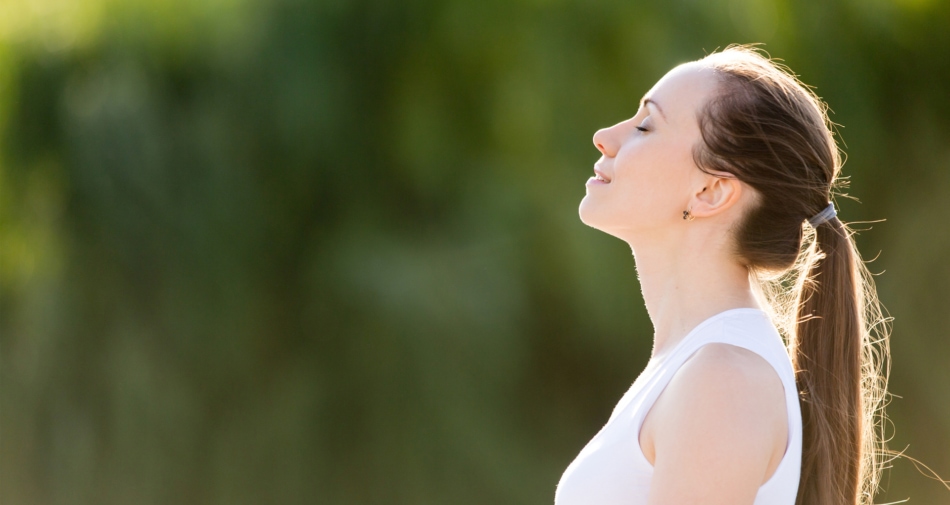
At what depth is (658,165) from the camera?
833 mm

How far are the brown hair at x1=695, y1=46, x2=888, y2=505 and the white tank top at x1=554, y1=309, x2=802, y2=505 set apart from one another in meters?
0.08

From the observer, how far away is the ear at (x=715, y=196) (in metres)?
0.81

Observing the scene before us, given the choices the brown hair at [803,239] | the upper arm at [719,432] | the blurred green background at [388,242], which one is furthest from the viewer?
the blurred green background at [388,242]

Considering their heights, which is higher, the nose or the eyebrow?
the eyebrow

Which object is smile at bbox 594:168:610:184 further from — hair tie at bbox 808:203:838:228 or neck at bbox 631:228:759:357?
hair tie at bbox 808:203:838:228

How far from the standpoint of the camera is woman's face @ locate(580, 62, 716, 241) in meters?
0.82

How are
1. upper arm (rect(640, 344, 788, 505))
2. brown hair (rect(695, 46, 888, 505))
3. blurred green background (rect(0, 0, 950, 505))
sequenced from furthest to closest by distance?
blurred green background (rect(0, 0, 950, 505)) < brown hair (rect(695, 46, 888, 505)) < upper arm (rect(640, 344, 788, 505))

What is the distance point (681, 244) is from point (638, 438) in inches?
8.1

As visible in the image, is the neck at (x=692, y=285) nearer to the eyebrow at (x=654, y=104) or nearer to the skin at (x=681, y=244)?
the skin at (x=681, y=244)

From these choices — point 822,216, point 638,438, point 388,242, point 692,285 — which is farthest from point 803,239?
point 388,242

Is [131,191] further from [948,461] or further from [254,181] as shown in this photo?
[948,461]

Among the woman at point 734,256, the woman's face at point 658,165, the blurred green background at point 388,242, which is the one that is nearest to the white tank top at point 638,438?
the woman at point 734,256

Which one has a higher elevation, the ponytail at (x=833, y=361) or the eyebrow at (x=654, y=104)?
the eyebrow at (x=654, y=104)

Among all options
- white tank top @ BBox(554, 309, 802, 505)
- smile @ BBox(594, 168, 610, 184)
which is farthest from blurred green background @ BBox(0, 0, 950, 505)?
white tank top @ BBox(554, 309, 802, 505)
